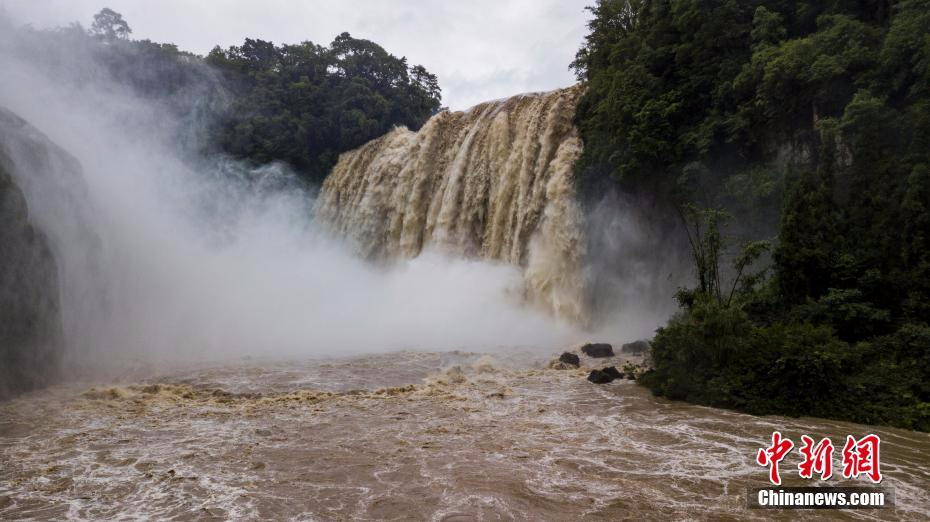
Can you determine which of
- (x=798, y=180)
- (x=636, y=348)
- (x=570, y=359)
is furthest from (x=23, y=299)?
(x=798, y=180)

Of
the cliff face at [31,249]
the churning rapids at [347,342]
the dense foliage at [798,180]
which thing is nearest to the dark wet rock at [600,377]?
the churning rapids at [347,342]

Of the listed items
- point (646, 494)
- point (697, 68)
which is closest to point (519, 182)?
point (697, 68)

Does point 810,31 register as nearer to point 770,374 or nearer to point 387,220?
point 770,374

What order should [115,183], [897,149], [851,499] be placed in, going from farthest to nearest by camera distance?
[115,183] < [897,149] < [851,499]

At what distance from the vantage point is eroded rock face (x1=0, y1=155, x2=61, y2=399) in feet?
39.0

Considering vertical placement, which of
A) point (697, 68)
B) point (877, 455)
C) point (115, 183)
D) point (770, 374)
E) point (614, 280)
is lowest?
point (877, 455)

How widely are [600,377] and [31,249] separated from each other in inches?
496

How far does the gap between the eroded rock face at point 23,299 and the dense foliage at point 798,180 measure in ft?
41.7

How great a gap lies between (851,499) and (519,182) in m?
15.9

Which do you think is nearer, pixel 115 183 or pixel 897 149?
pixel 897 149

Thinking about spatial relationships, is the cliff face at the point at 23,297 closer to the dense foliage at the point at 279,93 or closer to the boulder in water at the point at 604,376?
the boulder in water at the point at 604,376

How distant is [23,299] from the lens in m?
12.4

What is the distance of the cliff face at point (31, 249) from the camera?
12.0 meters

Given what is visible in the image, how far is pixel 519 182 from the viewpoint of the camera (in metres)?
20.9
